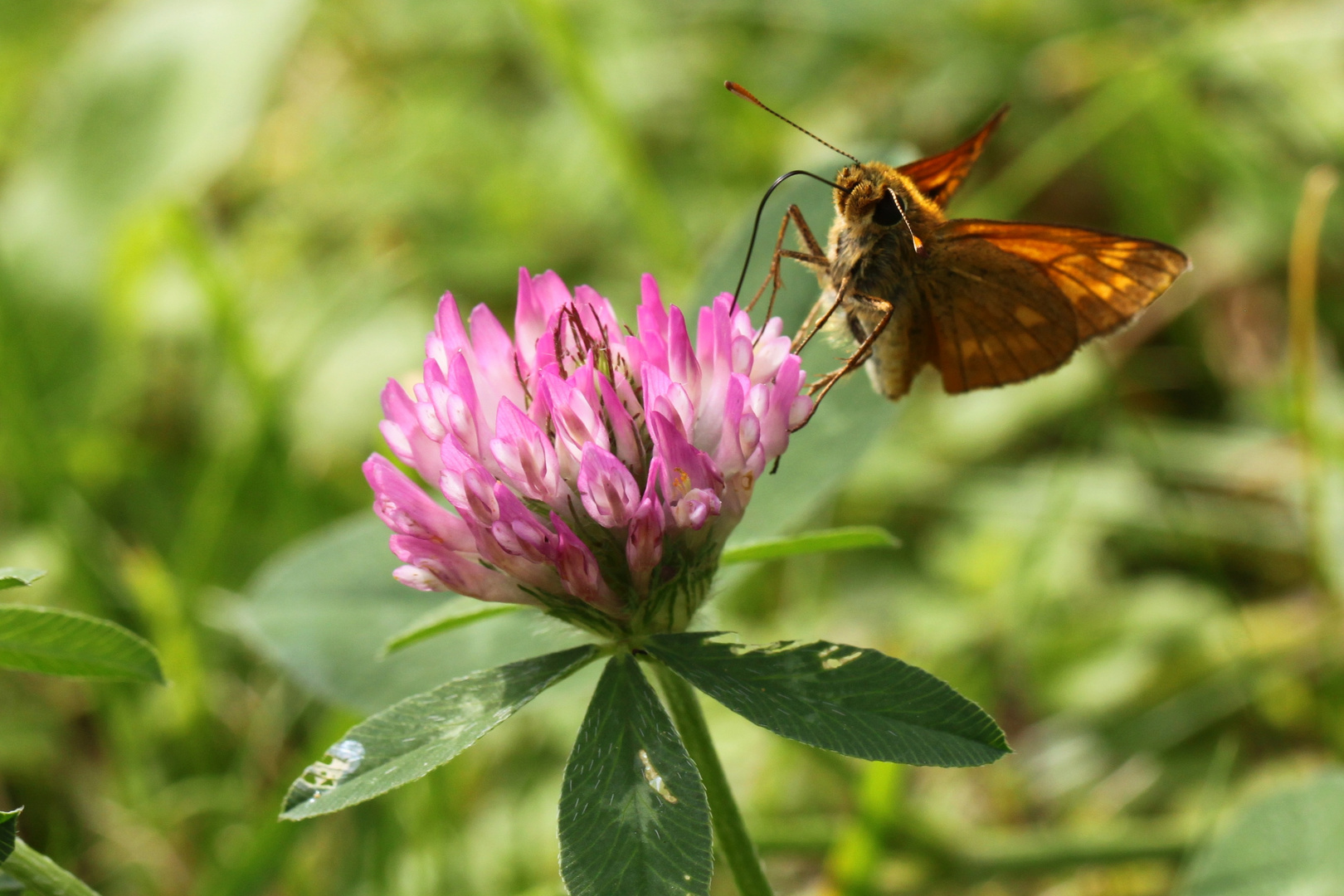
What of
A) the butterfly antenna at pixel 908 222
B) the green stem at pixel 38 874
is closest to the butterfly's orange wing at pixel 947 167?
the butterfly antenna at pixel 908 222

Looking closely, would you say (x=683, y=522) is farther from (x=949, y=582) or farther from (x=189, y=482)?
(x=189, y=482)

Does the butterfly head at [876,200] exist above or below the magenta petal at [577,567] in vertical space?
above

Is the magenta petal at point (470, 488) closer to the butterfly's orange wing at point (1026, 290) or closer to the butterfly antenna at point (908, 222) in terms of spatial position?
the butterfly antenna at point (908, 222)

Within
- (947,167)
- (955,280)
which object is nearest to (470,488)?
(955,280)

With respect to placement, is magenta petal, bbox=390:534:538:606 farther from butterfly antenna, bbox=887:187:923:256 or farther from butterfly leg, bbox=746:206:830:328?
butterfly antenna, bbox=887:187:923:256

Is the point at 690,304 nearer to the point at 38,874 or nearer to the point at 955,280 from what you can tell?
the point at 955,280

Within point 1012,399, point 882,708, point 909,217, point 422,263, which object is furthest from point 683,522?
point 422,263

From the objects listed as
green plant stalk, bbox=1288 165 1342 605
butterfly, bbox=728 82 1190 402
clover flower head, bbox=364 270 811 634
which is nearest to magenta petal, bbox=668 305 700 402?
clover flower head, bbox=364 270 811 634
